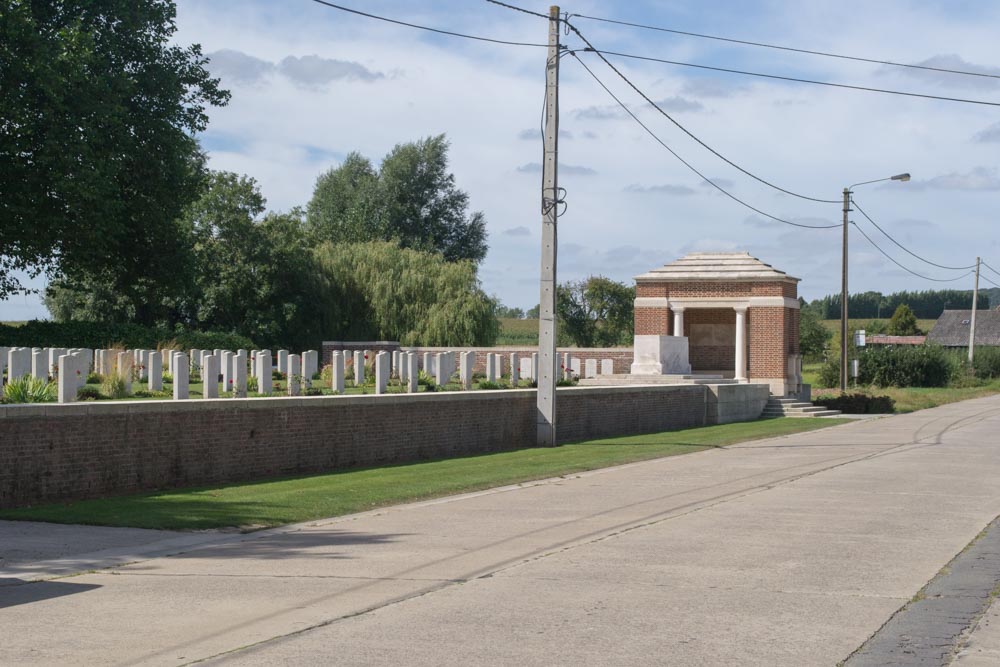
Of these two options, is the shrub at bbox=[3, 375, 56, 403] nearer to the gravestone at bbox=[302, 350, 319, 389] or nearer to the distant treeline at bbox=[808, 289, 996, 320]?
the gravestone at bbox=[302, 350, 319, 389]

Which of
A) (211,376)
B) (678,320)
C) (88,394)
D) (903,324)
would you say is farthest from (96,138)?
(903,324)

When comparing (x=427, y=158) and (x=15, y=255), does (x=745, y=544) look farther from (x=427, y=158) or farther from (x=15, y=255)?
(x=427, y=158)

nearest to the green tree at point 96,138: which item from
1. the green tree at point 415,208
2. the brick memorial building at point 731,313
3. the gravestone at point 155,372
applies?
the gravestone at point 155,372

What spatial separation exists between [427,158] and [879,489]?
60498 millimetres

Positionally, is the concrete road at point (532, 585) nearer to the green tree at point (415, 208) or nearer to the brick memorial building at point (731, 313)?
the brick memorial building at point (731, 313)

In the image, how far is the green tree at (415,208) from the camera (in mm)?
71750

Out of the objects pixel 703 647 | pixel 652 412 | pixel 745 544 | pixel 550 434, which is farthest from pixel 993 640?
pixel 652 412

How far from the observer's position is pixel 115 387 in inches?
887

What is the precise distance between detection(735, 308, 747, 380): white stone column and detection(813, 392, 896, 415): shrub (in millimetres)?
3428

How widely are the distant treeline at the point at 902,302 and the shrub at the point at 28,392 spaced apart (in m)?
165

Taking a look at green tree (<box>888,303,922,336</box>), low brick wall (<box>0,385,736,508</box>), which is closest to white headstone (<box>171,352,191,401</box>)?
low brick wall (<box>0,385,736,508</box>)

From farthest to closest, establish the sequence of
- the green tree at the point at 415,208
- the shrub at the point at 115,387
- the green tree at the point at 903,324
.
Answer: the green tree at the point at 903,324 → the green tree at the point at 415,208 → the shrub at the point at 115,387

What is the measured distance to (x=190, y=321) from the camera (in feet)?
169

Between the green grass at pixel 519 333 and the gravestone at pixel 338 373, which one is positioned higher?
the green grass at pixel 519 333
